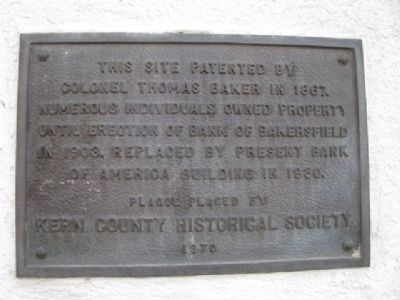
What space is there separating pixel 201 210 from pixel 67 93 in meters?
0.66

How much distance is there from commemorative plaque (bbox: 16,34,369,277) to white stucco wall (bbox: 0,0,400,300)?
0.16ft

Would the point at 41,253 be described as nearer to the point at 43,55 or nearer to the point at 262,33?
the point at 43,55

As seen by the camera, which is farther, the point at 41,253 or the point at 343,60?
the point at 343,60

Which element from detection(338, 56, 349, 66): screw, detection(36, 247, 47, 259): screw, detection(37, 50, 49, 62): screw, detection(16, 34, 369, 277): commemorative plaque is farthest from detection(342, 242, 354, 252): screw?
detection(37, 50, 49, 62): screw

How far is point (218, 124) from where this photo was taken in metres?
1.72

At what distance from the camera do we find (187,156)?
5.58 ft

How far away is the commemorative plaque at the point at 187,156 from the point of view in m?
1.65

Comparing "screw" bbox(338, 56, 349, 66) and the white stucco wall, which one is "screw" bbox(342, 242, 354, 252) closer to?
the white stucco wall

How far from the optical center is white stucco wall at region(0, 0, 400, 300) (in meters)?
1.66

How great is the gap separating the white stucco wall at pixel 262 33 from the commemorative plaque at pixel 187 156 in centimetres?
5

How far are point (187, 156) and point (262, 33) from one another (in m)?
0.56

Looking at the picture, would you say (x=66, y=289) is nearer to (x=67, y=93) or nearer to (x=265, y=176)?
(x=67, y=93)


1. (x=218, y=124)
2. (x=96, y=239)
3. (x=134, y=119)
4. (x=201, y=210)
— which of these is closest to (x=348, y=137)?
(x=218, y=124)

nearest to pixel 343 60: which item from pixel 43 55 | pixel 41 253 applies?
pixel 43 55
